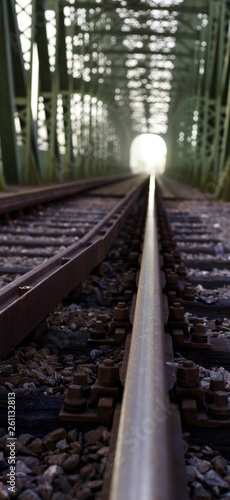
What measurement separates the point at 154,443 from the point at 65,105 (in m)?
22.1

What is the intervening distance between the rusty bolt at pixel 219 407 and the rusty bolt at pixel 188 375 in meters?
0.08

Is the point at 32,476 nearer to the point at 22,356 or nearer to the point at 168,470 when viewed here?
the point at 168,470

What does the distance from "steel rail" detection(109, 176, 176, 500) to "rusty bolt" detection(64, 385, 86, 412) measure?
0.72ft

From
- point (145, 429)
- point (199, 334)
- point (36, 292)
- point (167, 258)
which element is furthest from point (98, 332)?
point (167, 258)

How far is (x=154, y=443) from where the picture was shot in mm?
1151

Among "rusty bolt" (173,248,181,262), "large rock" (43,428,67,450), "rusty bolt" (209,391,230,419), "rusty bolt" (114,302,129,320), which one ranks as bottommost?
"large rock" (43,428,67,450)

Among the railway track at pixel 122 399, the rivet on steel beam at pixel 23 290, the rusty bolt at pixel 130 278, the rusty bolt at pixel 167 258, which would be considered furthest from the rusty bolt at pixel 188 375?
the rusty bolt at pixel 167 258

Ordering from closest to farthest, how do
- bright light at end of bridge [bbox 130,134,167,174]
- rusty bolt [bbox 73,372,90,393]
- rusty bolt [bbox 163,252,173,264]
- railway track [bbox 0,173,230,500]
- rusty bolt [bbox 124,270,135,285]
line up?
railway track [bbox 0,173,230,500], rusty bolt [bbox 73,372,90,393], rusty bolt [bbox 124,270,135,285], rusty bolt [bbox 163,252,173,264], bright light at end of bridge [bbox 130,134,167,174]

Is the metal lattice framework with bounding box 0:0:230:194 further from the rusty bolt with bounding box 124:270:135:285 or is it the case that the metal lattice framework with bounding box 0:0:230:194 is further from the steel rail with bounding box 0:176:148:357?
the rusty bolt with bounding box 124:270:135:285

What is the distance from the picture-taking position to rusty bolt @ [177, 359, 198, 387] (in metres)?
1.75

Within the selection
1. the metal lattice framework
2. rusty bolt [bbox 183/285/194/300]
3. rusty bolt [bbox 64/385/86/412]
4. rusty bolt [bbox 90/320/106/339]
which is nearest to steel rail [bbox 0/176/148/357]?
rusty bolt [bbox 90/320/106/339]

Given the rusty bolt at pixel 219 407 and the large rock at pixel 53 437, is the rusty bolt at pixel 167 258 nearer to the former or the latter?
the rusty bolt at pixel 219 407

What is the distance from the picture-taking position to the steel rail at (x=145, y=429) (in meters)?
0.99

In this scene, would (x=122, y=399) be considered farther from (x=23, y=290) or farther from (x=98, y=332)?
(x=23, y=290)
